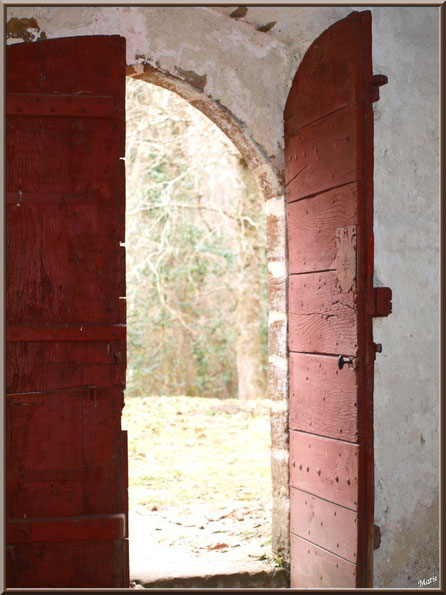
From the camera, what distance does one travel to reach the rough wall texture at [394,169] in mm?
3242

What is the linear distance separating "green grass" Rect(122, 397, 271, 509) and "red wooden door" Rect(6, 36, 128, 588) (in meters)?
1.96

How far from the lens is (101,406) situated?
3148mm

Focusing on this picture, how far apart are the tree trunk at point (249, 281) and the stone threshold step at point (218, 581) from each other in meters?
5.22

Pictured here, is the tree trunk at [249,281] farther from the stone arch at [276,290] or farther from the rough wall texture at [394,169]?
the rough wall texture at [394,169]

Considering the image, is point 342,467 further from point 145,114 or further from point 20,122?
point 145,114

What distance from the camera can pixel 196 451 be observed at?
650 centimetres

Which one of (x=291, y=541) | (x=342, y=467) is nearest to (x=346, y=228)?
(x=342, y=467)

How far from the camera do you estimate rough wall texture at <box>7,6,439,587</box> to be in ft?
10.6

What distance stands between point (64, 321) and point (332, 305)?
1.19 metres

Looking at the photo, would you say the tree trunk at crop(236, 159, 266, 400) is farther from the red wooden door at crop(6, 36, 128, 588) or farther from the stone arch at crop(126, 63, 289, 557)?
the red wooden door at crop(6, 36, 128, 588)

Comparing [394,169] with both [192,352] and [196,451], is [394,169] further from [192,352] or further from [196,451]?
[192,352]

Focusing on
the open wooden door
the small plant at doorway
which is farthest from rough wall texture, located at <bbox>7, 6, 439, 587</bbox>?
the small plant at doorway

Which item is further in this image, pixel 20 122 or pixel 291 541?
pixel 291 541

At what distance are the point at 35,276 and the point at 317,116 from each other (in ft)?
4.85
